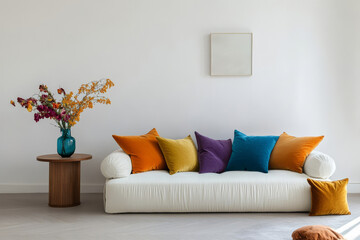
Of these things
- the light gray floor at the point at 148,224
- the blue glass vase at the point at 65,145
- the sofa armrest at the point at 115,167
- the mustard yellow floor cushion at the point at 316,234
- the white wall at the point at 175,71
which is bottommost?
the light gray floor at the point at 148,224

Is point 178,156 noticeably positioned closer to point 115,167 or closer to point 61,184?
point 115,167

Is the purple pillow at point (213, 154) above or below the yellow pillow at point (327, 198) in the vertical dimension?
above

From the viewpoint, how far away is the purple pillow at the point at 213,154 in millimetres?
4660

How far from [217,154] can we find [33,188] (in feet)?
8.13

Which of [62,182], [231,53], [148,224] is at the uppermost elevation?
[231,53]

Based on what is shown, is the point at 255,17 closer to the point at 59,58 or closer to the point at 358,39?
the point at 358,39

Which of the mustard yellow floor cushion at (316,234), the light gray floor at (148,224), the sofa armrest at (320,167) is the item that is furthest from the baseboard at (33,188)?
the mustard yellow floor cushion at (316,234)

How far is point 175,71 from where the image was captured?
5.40 metres

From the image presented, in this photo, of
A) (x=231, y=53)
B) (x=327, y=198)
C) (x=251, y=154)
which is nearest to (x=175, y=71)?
(x=231, y=53)

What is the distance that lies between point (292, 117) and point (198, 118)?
1241 millimetres

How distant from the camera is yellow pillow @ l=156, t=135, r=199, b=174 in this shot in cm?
459

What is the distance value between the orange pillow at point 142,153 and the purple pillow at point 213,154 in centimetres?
46

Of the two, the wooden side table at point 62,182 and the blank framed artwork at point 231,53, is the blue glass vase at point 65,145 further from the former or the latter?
the blank framed artwork at point 231,53

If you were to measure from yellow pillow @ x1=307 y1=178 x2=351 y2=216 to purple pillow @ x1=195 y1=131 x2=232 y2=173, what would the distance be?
1.05 meters
